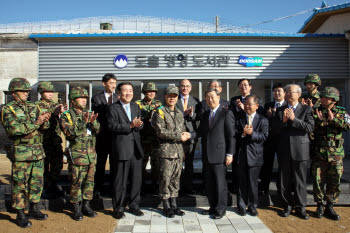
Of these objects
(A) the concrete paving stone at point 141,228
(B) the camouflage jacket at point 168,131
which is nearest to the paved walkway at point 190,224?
(A) the concrete paving stone at point 141,228

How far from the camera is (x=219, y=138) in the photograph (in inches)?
153

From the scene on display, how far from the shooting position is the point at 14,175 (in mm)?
3684

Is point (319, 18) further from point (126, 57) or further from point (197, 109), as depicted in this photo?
point (197, 109)

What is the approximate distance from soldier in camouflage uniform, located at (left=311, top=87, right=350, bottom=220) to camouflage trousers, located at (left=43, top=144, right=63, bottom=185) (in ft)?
13.7

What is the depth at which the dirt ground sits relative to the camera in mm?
3529

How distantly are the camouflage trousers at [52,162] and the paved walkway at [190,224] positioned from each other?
4.99 ft

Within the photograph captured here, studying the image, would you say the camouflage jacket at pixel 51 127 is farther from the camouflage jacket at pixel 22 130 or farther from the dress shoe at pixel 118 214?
the dress shoe at pixel 118 214

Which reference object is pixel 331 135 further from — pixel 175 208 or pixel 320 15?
pixel 320 15

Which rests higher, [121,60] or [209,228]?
[121,60]

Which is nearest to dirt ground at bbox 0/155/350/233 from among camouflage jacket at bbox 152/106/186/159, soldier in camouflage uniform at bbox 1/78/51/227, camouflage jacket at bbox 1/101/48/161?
soldier in camouflage uniform at bbox 1/78/51/227

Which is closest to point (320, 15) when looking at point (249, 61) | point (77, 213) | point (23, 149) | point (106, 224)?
point (249, 61)

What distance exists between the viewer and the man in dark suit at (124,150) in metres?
3.85

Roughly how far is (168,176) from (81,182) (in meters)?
1.27

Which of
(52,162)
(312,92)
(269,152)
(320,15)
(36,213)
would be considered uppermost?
(320,15)
